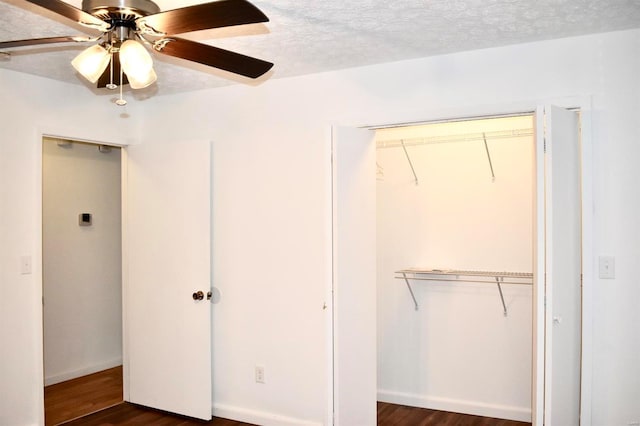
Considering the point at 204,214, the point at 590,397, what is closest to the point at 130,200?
the point at 204,214

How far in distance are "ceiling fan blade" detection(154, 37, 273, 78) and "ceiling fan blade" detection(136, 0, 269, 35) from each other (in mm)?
117

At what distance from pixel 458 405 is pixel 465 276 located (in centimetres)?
96

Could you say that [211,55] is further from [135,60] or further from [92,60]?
[92,60]

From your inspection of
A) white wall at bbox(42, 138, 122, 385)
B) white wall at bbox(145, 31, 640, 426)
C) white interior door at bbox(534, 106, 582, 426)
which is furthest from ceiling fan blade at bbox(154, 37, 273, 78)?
white wall at bbox(42, 138, 122, 385)

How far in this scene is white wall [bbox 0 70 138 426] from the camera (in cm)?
341

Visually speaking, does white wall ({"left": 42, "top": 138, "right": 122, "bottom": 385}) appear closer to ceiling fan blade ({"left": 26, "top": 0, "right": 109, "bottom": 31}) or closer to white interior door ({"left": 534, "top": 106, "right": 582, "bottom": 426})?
ceiling fan blade ({"left": 26, "top": 0, "right": 109, "bottom": 31})

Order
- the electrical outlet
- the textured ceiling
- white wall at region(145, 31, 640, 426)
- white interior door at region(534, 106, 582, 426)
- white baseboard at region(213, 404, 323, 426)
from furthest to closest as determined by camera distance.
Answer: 1. the electrical outlet
2. white baseboard at region(213, 404, 323, 426)
3. white wall at region(145, 31, 640, 426)
4. white interior door at region(534, 106, 582, 426)
5. the textured ceiling

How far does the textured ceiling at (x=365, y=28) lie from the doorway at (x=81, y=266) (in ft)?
5.52

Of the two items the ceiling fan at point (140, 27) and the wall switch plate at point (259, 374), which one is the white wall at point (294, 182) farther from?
the ceiling fan at point (140, 27)

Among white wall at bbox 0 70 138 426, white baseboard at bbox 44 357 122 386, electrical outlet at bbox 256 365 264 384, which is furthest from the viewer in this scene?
white baseboard at bbox 44 357 122 386

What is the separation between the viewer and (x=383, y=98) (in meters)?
3.35

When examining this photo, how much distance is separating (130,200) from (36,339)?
1.20 m

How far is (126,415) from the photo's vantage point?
156 inches

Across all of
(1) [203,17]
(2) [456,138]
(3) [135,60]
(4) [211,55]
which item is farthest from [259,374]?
(1) [203,17]
